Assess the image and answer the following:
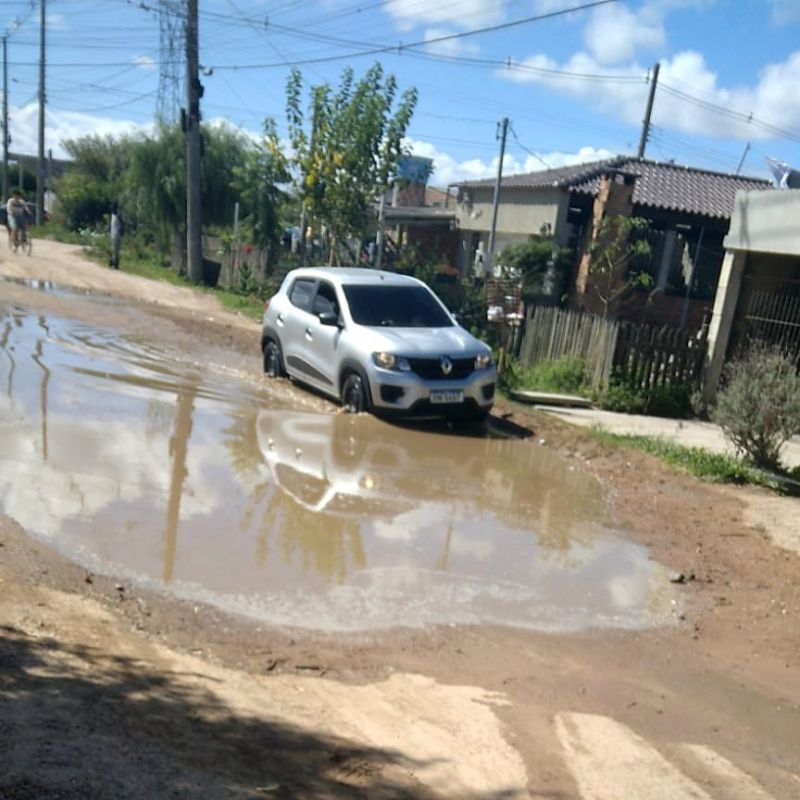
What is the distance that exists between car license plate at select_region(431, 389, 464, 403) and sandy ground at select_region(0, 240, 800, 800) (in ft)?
14.3

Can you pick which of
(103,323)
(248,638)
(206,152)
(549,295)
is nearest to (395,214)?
(206,152)

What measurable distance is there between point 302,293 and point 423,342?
2.60 metres

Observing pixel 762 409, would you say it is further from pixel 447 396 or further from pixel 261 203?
pixel 261 203

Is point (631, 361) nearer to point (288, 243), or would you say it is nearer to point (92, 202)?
point (288, 243)

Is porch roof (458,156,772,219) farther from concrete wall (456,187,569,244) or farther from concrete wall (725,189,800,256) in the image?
concrete wall (725,189,800,256)

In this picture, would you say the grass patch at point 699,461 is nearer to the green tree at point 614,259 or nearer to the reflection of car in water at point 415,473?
the reflection of car in water at point 415,473

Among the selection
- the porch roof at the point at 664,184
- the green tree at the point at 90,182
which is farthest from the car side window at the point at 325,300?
the green tree at the point at 90,182

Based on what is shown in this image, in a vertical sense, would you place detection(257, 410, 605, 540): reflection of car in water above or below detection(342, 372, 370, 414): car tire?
below

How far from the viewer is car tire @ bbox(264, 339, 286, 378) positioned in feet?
43.8

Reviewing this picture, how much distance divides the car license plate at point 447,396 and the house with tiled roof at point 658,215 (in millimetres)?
12820

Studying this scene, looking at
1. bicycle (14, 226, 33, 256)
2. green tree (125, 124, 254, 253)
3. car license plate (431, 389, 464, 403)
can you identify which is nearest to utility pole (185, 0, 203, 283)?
green tree (125, 124, 254, 253)

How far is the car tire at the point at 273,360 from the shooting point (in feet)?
43.8

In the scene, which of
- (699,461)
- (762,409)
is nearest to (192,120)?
(699,461)

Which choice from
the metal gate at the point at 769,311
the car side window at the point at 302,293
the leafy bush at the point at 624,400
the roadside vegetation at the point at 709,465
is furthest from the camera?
the leafy bush at the point at 624,400
